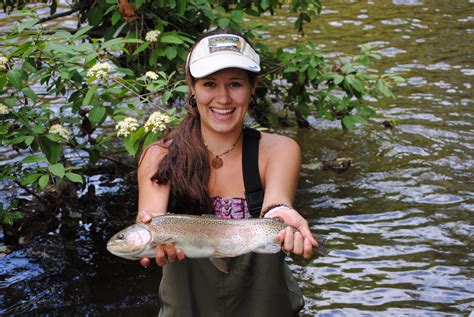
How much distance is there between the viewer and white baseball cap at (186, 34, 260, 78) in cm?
411

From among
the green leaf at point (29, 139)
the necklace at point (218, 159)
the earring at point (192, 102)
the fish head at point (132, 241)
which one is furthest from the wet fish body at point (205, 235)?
the green leaf at point (29, 139)

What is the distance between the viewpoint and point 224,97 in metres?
4.19

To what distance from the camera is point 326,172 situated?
307 inches

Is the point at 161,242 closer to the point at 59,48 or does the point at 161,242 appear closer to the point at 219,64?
the point at 219,64

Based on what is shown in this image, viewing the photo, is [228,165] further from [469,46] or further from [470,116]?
[469,46]

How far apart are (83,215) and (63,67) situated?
1582mm

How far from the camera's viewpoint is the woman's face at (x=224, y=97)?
4.21m

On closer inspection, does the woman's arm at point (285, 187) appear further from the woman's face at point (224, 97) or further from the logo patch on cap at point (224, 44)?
the logo patch on cap at point (224, 44)

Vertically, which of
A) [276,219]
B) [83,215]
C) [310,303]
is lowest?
[310,303]

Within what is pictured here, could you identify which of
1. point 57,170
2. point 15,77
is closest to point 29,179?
point 57,170

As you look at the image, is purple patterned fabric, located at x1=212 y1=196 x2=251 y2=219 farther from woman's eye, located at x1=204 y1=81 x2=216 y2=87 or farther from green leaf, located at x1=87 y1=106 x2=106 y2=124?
green leaf, located at x1=87 y1=106 x2=106 y2=124

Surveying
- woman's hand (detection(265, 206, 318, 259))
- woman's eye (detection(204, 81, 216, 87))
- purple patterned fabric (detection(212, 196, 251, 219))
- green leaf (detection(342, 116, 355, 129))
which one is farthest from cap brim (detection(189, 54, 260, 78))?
→ green leaf (detection(342, 116, 355, 129))

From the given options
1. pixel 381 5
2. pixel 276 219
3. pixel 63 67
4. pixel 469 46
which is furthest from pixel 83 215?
pixel 381 5

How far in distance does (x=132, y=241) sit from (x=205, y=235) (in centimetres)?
37
